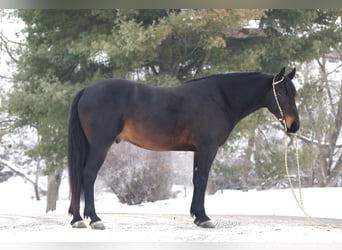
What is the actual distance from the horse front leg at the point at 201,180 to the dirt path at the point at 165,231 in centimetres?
9

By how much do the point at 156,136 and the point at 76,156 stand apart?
1.88 ft

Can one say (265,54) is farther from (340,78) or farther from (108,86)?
(340,78)

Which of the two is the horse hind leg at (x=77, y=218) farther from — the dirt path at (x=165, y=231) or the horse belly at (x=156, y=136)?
the horse belly at (x=156, y=136)

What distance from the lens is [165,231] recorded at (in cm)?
422

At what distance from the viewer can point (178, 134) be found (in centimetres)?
438

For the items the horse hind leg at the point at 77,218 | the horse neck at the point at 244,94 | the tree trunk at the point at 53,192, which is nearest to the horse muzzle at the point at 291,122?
the horse neck at the point at 244,94

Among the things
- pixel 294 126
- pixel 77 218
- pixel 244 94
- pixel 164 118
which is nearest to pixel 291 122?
pixel 294 126

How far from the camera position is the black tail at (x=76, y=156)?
14.0 feet

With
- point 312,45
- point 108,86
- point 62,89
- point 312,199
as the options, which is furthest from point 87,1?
point 312,45

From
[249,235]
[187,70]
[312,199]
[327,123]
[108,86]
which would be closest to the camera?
[249,235]

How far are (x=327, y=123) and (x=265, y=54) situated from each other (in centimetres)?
390

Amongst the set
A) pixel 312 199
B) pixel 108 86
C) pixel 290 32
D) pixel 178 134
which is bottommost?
pixel 312 199

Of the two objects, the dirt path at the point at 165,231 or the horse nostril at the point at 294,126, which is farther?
the horse nostril at the point at 294,126

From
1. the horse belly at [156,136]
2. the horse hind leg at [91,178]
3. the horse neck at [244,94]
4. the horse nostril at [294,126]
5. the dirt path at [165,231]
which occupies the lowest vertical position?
the dirt path at [165,231]
